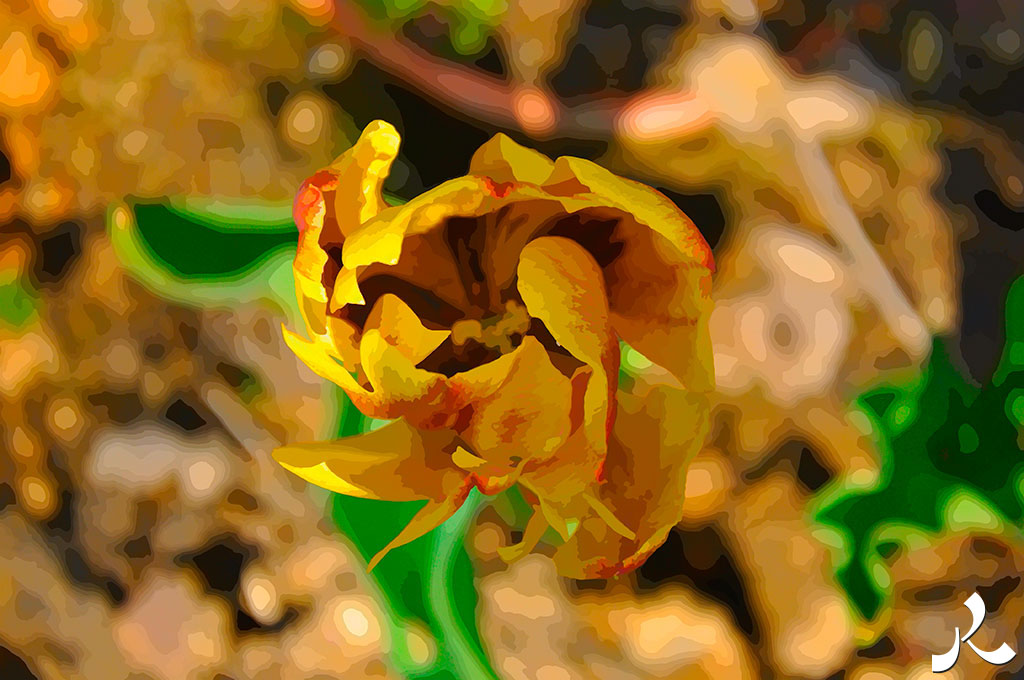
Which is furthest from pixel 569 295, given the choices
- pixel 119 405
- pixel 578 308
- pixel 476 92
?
pixel 119 405

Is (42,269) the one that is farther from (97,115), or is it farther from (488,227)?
(488,227)

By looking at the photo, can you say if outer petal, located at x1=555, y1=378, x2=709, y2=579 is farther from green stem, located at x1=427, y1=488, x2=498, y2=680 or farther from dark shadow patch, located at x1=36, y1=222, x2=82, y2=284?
dark shadow patch, located at x1=36, y1=222, x2=82, y2=284

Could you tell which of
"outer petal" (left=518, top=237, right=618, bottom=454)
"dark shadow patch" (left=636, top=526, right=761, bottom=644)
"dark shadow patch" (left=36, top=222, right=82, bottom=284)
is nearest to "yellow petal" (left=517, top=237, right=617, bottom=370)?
"outer petal" (left=518, top=237, right=618, bottom=454)

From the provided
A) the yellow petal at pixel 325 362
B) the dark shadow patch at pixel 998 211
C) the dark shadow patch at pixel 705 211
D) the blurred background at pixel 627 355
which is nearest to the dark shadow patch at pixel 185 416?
the blurred background at pixel 627 355

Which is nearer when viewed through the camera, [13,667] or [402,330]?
[402,330]

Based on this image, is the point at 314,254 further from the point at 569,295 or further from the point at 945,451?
the point at 945,451

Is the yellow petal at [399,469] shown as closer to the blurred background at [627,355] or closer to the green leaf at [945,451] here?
the blurred background at [627,355]
